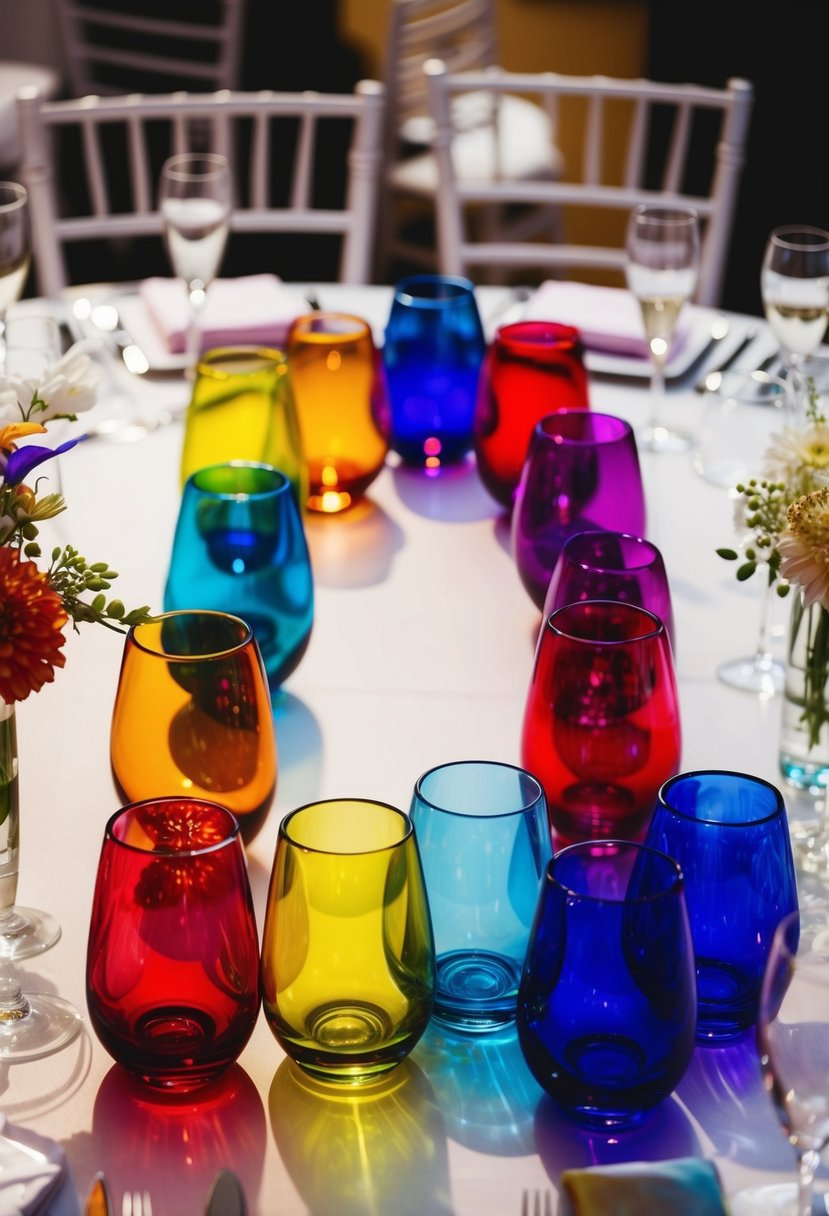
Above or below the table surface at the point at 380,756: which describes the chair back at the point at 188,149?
above

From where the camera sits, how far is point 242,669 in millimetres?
917

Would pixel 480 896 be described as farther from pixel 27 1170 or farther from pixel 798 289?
pixel 798 289

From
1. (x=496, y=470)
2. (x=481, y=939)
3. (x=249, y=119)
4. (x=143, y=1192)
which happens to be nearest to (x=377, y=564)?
(x=496, y=470)

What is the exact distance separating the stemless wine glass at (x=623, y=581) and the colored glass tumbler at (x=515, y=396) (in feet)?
1.11

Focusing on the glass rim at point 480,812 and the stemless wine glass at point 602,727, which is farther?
the stemless wine glass at point 602,727

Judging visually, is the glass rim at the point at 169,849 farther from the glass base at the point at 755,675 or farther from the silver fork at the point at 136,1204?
the glass base at the point at 755,675

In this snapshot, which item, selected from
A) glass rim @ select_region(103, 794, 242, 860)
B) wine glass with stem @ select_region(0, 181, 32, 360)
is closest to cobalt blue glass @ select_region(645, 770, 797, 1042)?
glass rim @ select_region(103, 794, 242, 860)

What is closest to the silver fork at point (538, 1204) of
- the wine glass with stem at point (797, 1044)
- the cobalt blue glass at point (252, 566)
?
the wine glass with stem at point (797, 1044)

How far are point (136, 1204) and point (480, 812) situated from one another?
10.7 inches

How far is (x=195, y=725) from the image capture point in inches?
36.5

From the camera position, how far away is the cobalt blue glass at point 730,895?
0.81 meters

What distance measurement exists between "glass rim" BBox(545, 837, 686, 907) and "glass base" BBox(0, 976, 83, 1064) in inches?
11.0

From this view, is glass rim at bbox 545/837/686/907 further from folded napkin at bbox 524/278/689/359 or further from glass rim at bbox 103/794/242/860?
folded napkin at bbox 524/278/689/359

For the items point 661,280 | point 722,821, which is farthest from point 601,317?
point 722,821
